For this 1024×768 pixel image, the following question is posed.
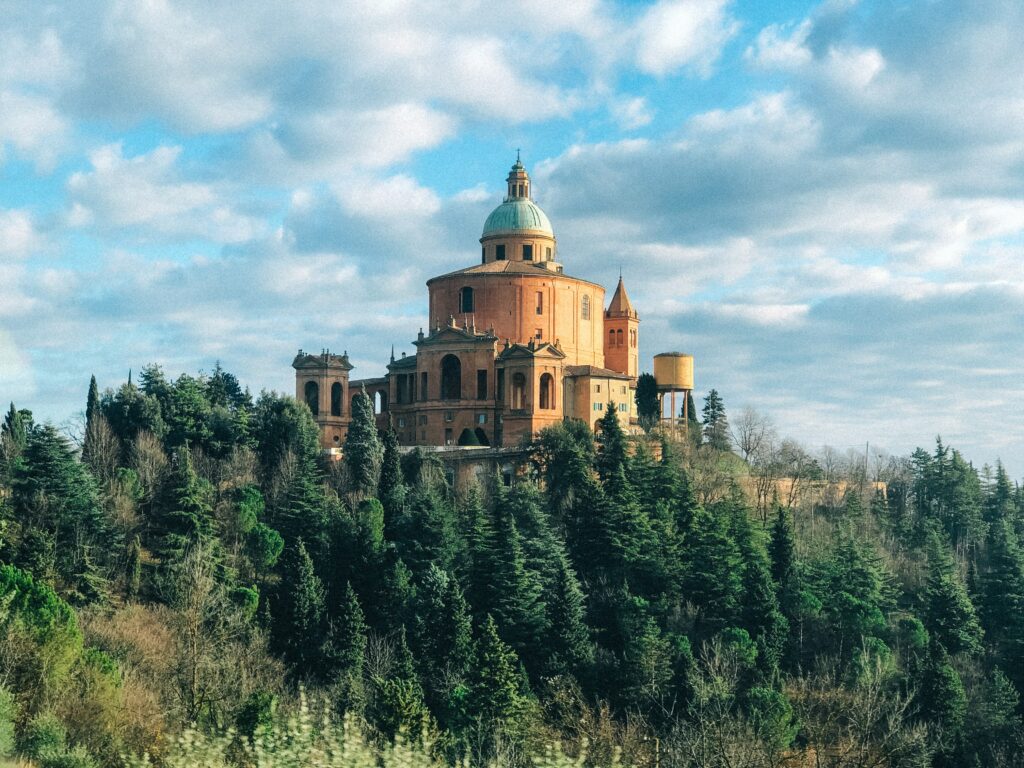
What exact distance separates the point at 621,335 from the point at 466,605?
33.1 meters

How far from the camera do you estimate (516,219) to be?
249ft

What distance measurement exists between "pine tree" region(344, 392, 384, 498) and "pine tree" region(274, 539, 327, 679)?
10482 mm

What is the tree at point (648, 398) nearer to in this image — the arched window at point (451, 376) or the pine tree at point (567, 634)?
the arched window at point (451, 376)

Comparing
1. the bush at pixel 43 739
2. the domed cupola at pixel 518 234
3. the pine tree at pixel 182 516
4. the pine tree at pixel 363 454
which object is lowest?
the bush at pixel 43 739

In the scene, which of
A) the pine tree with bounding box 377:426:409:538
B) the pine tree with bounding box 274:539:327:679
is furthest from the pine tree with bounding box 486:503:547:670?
the pine tree with bounding box 274:539:327:679

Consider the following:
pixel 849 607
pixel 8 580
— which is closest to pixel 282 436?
pixel 8 580

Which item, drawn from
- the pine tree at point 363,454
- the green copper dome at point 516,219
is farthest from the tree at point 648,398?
the pine tree at point 363,454

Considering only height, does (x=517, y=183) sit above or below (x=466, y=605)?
above

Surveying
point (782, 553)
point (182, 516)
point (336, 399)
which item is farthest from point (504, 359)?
point (182, 516)

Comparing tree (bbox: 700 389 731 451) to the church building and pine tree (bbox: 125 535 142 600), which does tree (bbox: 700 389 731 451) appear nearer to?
the church building

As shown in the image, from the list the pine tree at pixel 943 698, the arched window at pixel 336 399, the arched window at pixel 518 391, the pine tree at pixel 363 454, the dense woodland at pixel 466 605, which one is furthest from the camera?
the arched window at pixel 336 399

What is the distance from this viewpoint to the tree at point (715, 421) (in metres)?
73.4

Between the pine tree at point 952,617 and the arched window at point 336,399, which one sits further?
the arched window at point 336,399

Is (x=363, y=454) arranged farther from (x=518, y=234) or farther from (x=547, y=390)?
(x=518, y=234)
